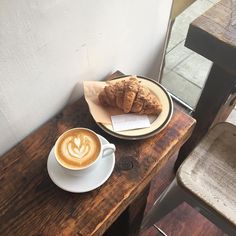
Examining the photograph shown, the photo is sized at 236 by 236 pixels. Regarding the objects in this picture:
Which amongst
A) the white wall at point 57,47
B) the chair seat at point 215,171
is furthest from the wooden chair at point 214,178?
the white wall at point 57,47

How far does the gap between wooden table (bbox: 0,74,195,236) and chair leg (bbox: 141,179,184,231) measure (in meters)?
0.18

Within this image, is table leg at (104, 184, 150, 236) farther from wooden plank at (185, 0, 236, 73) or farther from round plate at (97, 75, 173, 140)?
wooden plank at (185, 0, 236, 73)

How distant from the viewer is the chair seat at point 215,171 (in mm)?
741

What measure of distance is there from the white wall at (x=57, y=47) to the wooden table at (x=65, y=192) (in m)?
0.06

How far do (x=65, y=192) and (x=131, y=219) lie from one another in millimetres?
304

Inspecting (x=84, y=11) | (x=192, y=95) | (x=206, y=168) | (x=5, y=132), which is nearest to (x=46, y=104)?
(x=5, y=132)

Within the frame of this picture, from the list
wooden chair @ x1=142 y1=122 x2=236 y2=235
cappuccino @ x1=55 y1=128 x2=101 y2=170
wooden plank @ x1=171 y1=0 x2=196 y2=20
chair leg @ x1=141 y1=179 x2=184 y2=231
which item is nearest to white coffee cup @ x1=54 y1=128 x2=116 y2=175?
cappuccino @ x1=55 y1=128 x2=101 y2=170

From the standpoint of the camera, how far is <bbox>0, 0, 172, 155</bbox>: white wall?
1.90ft

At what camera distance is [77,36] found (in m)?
0.71

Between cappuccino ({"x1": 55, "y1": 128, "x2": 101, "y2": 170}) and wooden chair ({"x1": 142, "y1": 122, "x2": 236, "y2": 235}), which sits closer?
cappuccino ({"x1": 55, "y1": 128, "x2": 101, "y2": 170})

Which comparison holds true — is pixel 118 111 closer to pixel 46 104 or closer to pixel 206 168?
pixel 46 104

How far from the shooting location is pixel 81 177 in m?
0.65

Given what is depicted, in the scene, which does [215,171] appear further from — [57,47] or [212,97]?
[57,47]

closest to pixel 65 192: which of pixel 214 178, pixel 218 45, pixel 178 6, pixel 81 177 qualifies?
pixel 81 177
